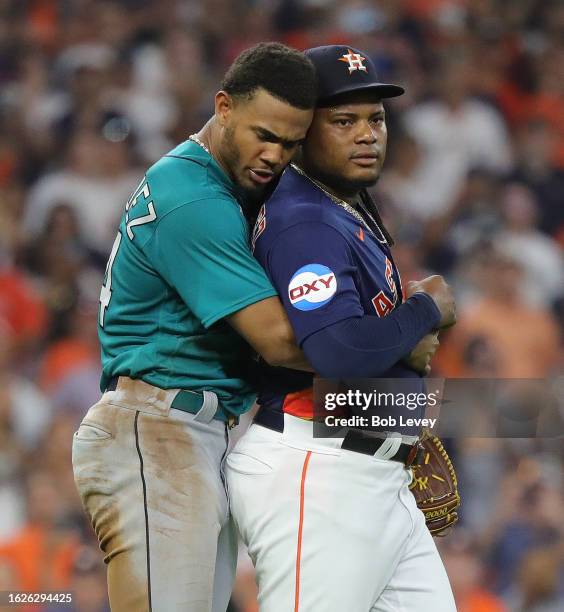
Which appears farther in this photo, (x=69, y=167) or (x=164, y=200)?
(x=69, y=167)

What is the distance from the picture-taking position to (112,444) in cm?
306

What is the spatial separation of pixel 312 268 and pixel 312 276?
0.9 inches

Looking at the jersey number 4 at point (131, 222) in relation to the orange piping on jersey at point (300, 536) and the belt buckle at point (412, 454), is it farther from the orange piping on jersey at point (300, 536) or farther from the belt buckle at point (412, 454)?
the belt buckle at point (412, 454)

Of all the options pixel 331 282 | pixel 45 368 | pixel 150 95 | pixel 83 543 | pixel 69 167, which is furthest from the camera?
pixel 150 95

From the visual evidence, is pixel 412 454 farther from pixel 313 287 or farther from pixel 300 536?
pixel 313 287

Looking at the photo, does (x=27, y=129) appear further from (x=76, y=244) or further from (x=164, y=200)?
(x=164, y=200)

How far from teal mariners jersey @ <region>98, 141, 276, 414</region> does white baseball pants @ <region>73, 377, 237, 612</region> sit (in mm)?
90

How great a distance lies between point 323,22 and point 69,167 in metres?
2.33

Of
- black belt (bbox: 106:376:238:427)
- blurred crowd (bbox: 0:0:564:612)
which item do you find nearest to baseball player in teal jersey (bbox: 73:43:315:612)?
black belt (bbox: 106:376:238:427)

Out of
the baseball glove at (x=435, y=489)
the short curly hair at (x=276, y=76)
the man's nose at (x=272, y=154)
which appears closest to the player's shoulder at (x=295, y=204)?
the man's nose at (x=272, y=154)

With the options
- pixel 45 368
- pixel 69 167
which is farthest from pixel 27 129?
pixel 45 368

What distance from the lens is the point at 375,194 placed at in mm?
7000

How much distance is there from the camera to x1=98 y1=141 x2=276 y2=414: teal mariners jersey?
2945 millimetres

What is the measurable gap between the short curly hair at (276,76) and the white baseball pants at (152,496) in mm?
859
